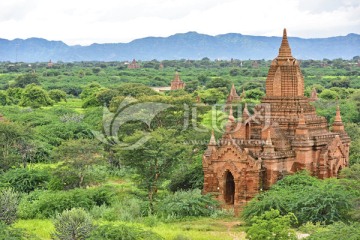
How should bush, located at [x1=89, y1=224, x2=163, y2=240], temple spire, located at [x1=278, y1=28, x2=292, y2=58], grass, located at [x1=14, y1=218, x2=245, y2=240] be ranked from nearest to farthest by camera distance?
bush, located at [x1=89, y1=224, x2=163, y2=240] → grass, located at [x1=14, y1=218, x2=245, y2=240] → temple spire, located at [x1=278, y1=28, x2=292, y2=58]

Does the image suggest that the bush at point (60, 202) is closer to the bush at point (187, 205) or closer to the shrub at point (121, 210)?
the shrub at point (121, 210)

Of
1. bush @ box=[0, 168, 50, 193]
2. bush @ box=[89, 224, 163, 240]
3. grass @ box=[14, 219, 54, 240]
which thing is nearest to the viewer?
bush @ box=[89, 224, 163, 240]

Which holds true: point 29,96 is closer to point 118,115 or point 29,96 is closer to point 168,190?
point 118,115

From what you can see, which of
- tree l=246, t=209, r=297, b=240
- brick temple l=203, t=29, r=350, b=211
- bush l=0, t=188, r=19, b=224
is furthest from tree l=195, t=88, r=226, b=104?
tree l=246, t=209, r=297, b=240

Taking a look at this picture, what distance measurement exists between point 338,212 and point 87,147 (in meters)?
16.0

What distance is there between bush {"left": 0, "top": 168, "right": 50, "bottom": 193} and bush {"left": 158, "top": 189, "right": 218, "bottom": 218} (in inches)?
382

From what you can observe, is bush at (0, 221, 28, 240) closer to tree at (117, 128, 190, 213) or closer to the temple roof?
tree at (117, 128, 190, 213)

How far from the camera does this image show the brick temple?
30750 mm

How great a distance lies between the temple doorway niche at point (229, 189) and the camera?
1257 inches

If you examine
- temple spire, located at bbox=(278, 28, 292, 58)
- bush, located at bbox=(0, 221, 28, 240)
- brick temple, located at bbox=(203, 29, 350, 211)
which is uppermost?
temple spire, located at bbox=(278, 28, 292, 58)

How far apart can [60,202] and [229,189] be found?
26.8 ft

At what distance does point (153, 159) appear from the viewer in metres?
32.2

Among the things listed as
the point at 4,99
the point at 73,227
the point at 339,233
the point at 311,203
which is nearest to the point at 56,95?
the point at 4,99

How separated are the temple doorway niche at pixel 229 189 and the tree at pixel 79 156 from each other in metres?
9.03
